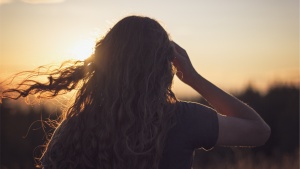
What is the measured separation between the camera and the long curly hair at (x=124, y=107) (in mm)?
2902

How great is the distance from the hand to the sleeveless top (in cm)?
31

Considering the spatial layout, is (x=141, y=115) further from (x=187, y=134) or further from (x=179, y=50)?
(x=179, y=50)

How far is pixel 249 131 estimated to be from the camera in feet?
9.70

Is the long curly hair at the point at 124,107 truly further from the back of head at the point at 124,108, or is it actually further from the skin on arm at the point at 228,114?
the skin on arm at the point at 228,114

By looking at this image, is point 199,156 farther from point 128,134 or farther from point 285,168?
point 128,134

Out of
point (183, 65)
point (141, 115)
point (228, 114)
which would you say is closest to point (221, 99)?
point (228, 114)

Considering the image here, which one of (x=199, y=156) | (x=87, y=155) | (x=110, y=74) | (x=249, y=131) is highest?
(x=110, y=74)

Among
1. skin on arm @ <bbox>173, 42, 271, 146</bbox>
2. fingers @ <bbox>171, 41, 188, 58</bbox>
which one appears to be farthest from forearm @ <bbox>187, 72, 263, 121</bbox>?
fingers @ <bbox>171, 41, 188, 58</bbox>

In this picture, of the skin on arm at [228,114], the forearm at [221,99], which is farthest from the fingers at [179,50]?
the forearm at [221,99]

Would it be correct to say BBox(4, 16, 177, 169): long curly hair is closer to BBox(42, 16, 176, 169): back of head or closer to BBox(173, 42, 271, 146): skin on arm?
BBox(42, 16, 176, 169): back of head

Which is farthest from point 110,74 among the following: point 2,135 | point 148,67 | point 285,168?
point 2,135

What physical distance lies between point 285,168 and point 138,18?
8355 mm

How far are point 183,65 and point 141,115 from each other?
16.6 inches

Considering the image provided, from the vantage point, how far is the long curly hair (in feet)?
9.52
